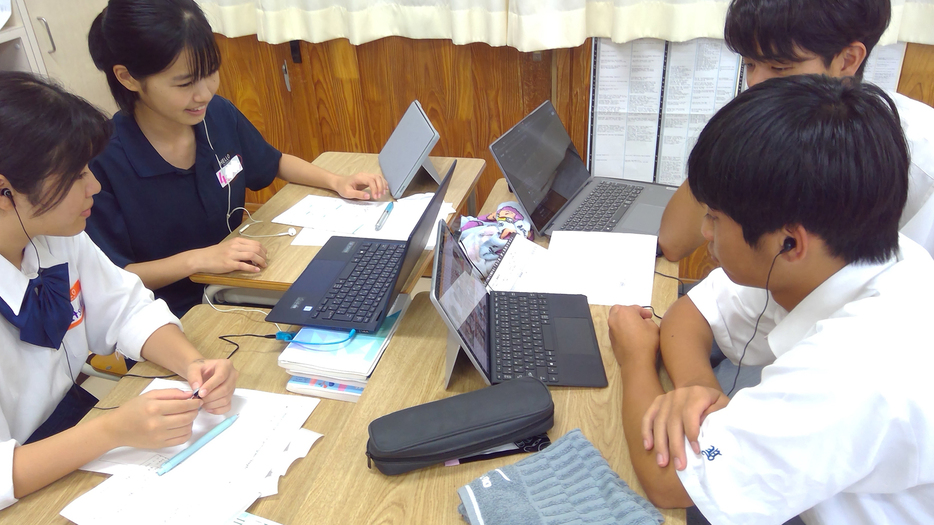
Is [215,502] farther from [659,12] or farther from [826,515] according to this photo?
[659,12]

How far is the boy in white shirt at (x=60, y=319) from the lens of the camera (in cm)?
90

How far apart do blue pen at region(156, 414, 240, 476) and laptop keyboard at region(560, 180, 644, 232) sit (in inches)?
35.5

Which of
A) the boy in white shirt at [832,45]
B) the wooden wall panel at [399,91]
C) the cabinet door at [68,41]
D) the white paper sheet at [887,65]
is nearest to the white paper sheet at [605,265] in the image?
the boy in white shirt at [832,45]

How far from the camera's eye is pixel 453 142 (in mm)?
2602

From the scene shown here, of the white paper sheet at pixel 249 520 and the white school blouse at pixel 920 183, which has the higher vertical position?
the white school blouse at pixel 920 183

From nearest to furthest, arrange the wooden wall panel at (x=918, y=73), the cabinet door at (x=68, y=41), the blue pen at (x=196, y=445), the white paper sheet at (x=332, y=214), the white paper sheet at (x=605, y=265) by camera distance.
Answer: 1. the blue pen at (x=196, y=445)
2. the white paper sheet at (x=605, y=265)
3. the white paper sheet at (x=332, y=214)
4. the wooden wall panel at (x=918, y=73)
5. the cabinet door at (x=68, y=41)

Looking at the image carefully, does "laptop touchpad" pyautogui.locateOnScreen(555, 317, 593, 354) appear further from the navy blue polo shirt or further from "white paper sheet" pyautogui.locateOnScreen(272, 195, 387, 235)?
the navy blue polo shirt

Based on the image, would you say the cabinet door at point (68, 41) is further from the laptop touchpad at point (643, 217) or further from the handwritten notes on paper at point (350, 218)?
the laptop touchpad at point (643, 217)

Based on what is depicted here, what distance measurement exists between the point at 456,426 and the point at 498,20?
1721 millimetres

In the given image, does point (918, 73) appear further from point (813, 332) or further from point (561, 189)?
point (813, 332)

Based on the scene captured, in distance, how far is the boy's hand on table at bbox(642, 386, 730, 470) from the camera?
77 centimetres

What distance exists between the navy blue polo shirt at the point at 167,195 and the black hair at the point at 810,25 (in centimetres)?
139

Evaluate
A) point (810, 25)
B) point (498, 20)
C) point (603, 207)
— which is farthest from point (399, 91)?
point (810, 25)

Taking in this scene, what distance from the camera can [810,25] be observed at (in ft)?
3.86
